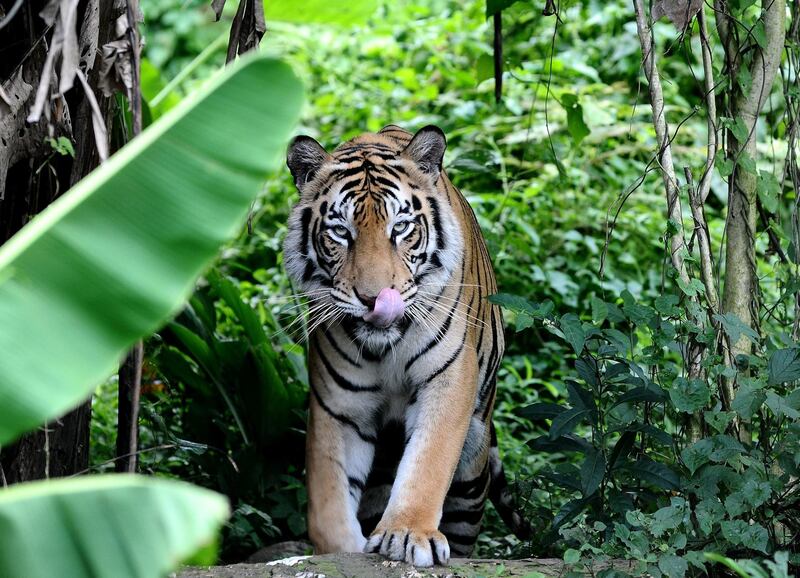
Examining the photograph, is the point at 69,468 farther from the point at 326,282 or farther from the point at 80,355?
the point at 80,355

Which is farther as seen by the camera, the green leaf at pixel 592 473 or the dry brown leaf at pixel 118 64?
the green leaf at pixel 592 473

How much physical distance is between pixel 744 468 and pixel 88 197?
7.79 feet

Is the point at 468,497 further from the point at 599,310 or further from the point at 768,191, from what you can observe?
the point at 768,191

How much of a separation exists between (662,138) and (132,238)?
7.61 feet

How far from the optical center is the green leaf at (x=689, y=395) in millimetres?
3152

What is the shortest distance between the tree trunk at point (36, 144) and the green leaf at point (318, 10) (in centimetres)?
190

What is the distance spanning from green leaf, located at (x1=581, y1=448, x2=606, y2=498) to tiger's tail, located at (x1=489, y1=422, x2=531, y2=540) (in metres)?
1.10

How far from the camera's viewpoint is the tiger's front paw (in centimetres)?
341

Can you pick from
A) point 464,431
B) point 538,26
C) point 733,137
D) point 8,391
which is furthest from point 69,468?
point 538,26

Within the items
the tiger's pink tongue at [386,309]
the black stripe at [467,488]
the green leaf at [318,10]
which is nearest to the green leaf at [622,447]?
the tiger's pink tongue at [386,309]

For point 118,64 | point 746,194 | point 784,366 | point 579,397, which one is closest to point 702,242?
point 746,194

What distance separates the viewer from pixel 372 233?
12.5 feet

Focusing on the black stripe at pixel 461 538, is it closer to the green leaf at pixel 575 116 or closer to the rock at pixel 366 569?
the rock at pixel 366 569

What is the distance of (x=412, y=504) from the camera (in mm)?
3588
